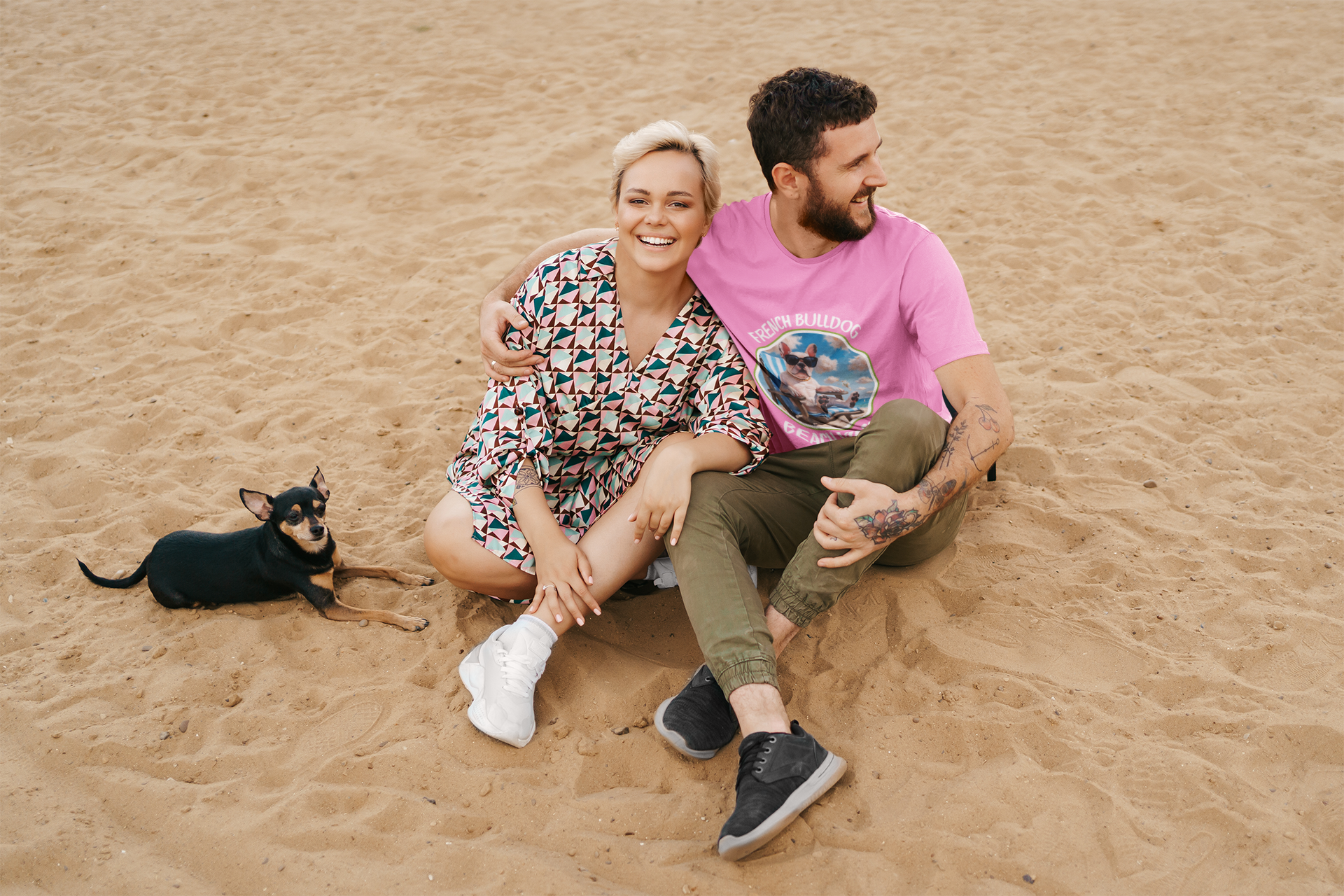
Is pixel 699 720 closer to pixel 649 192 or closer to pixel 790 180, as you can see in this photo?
pixel 649 192

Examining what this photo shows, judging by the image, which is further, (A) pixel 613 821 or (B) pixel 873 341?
(B) pixel 873 341

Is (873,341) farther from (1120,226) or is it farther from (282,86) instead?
(282,86)

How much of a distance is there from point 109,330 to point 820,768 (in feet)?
14.8

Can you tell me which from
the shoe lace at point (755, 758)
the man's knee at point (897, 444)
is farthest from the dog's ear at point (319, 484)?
the man's knee at point (897, 444)

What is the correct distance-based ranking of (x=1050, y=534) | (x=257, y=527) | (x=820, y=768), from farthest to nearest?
(x=1050, y=534), (x=257, y=527), (x=820, y=768)

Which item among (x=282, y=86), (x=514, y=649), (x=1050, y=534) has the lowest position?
(x=1050, y=534)

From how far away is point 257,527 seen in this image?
3178mm

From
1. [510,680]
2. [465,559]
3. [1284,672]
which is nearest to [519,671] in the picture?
[510,680]

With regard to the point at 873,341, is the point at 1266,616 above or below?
below

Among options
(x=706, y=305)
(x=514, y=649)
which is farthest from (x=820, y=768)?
(x=706, y=305)

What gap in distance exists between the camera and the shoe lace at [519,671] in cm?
267

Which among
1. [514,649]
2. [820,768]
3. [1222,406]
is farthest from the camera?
[1222,406]

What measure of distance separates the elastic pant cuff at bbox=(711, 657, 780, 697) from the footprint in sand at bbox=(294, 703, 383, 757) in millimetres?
1091

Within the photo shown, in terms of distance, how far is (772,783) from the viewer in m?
2.35
